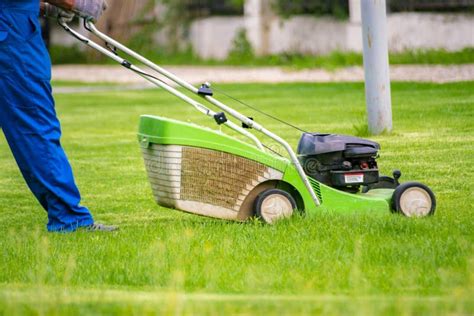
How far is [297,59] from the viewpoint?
2217 cm

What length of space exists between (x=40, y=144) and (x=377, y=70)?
4.88 metres

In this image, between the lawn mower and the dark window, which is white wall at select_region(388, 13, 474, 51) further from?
the lawn mower

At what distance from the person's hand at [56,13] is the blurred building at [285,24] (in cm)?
1440

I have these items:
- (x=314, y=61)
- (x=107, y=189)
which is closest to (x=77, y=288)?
(x=107, y=189)

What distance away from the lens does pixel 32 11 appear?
632 centimetres

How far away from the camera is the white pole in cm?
1064

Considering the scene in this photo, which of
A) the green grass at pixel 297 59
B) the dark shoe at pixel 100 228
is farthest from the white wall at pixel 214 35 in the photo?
the dark shoe at pixel 100 228

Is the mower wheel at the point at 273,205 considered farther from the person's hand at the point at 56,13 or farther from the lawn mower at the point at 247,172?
the person's hand at the point at 56,13

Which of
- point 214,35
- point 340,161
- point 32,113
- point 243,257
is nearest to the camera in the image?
point 243,257

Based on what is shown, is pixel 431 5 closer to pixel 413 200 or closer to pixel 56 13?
pixel 413 200

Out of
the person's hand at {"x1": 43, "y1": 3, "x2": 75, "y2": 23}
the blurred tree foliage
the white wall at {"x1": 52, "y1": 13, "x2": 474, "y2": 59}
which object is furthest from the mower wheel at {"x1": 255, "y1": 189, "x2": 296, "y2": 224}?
the blurred tree foliage

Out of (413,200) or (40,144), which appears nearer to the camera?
(40,144)

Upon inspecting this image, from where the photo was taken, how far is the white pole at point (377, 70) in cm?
1064

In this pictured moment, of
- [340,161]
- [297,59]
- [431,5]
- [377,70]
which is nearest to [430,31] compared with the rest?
[431,5]
